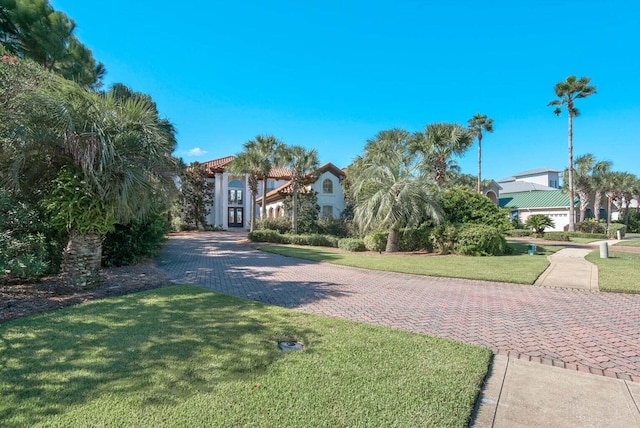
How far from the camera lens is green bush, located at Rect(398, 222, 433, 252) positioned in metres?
17.3

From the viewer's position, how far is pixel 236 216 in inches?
1585

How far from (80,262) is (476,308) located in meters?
8.80

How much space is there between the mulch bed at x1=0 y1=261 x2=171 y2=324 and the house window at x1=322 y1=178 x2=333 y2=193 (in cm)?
2269

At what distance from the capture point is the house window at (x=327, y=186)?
31547 mm

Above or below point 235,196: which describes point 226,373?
below

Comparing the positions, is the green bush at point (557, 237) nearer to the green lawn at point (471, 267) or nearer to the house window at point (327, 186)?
the green lawn at point (471, 267)

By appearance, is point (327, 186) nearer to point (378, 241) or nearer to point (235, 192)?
point (235, 192)

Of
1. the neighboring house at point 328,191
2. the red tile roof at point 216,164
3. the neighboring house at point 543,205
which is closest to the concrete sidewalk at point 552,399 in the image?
the neighboring house at point 328,191

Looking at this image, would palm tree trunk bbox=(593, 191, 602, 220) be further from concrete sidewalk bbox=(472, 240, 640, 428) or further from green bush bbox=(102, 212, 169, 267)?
green bush bbox=(102, 212, 169, 267)

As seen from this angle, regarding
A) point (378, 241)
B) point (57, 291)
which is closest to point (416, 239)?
point (378, 241)

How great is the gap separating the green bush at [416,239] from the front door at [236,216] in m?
26.6

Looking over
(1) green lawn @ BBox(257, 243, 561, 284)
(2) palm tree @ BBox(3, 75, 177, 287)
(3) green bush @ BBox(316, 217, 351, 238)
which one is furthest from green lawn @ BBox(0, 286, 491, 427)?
(3) green bush @ BBox(316, 217, 351, 238)

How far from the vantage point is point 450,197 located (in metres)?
18.3

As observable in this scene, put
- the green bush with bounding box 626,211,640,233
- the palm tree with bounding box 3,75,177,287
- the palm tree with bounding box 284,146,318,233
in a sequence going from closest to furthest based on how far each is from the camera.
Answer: the palm tree with bounding box 3,75,177,287 → the palm tree with bounding box 284,146,318,233 → the green bush with bounding box 626,211,640,233
